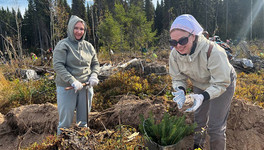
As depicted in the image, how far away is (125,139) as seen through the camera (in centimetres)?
200

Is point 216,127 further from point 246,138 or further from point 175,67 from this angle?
point 246,138

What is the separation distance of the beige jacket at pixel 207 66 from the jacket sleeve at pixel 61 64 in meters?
1.41

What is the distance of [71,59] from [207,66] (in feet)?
5.84

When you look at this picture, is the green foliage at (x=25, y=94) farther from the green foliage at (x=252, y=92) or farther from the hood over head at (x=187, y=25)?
the green foliage at (x=252, y=92)

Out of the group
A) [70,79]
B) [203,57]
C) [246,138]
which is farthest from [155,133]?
[246,138]

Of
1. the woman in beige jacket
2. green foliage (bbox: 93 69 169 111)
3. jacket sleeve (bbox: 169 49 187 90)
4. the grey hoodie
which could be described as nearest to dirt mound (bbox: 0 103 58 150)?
green foliage (bbox: 93 69 169 111)

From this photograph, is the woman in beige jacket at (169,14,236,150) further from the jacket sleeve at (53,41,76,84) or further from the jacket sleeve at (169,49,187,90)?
the jacket sleeve at (53,41,76,84)

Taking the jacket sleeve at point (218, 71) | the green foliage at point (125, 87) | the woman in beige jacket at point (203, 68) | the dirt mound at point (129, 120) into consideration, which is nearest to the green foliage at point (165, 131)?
the woman in beige jacket at point (203, 68)

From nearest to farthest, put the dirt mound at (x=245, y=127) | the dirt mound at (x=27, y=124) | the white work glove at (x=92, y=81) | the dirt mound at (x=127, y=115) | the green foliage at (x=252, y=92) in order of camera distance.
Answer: the white work glove at (x=92, y=81), the dirt mound at (x=245, y=127), the dirt mound at (x=127, y=115), the dirt mound at (x=27, y=124), the green foliage at (x=252, y=92)

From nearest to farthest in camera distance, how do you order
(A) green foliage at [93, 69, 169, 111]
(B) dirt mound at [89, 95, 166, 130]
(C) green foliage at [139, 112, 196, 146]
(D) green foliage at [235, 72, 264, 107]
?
(C) green foliage at [139, 112, 196, 146] < (B) dirt mound at [89, 95, 166, 130] < (D) green foliage at [235, 72, 264, 107] < (A) green foliage at [93, 69, 169, 111]

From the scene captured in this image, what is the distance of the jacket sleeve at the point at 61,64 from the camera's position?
233 centimetres

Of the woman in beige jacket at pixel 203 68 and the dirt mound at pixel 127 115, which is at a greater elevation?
the woman in beige jacket at pixel 203 68

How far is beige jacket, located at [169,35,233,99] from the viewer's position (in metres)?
1.66

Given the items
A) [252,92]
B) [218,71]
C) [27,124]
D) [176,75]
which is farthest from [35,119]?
[252,92]
